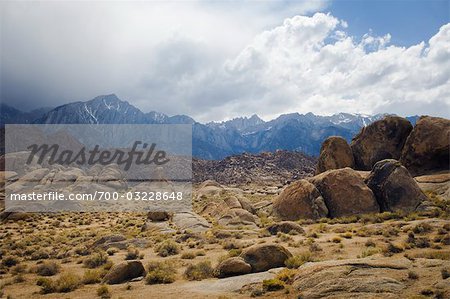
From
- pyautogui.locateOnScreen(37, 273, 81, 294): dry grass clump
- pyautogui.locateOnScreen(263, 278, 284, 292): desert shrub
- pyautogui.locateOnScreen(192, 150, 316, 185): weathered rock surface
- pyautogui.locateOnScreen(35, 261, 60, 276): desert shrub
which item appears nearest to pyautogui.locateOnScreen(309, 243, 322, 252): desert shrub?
pyautogui.locateOnScreen(263, 278, 284, 292): desert shrub

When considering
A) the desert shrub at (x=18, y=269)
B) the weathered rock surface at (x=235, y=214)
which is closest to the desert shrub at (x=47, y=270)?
the desert shrub at (x=18, y=269)

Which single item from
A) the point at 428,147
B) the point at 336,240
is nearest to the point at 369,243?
the point at 336,240

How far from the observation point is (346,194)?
33.3m

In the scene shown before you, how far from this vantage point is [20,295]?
51.6 feet

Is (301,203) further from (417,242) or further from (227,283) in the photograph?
(227,283)

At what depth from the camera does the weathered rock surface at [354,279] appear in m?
11.8

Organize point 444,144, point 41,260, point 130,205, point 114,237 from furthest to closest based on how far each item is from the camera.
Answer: point 130,205 → point 444,144 → point 114,237 → point 41,260

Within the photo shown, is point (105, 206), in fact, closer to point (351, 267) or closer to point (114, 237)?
point (114, 237)

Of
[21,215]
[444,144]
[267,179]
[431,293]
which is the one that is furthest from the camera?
[267,179]

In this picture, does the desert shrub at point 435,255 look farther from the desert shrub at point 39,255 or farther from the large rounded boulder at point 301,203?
the desert shrub at point 39,255

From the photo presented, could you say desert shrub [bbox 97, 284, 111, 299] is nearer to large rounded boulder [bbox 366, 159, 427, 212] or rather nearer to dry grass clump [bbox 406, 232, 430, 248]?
dry grass clump [bbox 406, 232, 430, 248]

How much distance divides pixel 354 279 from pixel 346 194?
2205 cm

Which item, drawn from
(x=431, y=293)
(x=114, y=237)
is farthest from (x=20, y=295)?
(x=431, y=293)

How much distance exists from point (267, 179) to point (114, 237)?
10122 cm
